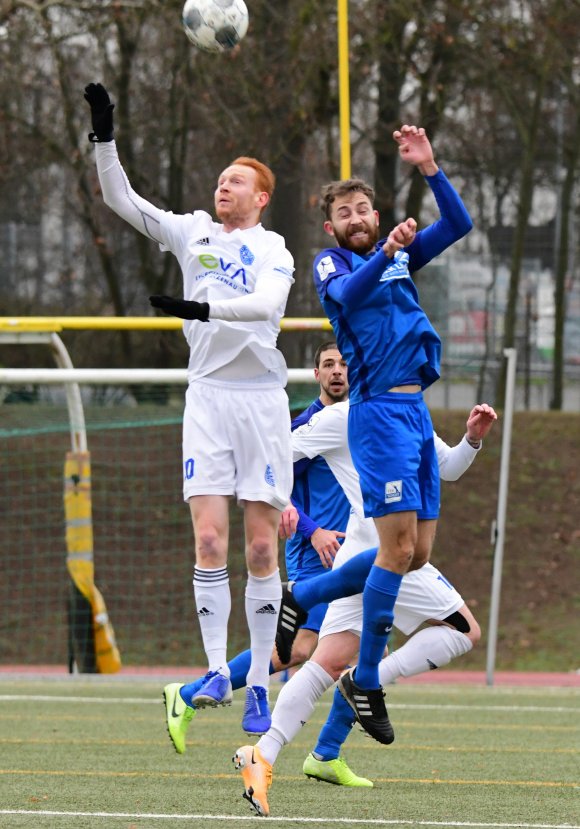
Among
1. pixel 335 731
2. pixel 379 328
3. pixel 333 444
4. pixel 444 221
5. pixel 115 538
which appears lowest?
pixel 115 538

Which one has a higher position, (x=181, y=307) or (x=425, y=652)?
(x=181, y=307)

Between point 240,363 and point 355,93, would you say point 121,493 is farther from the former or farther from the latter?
point 240,363

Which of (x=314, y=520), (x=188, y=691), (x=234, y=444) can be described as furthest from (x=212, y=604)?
(x=314, y=520)

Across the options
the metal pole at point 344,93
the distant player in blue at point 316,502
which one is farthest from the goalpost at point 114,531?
the distant player in blue at point 316,502

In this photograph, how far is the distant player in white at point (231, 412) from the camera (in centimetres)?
579

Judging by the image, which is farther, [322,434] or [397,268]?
[322,434]

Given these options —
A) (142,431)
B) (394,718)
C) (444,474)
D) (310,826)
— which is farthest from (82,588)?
(310,826)

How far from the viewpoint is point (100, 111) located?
5.72 metres

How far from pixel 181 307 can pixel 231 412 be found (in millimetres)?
787

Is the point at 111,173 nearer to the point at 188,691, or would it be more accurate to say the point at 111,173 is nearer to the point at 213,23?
the point at 213,23

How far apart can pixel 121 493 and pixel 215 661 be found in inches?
416

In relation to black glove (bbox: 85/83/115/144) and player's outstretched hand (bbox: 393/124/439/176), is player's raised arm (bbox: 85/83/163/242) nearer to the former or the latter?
black glove (bbox: 85/83/115/144)

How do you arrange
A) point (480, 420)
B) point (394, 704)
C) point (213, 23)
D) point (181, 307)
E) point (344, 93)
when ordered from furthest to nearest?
point (344, 93) < point (394, 704) < point (213, 23) < point (480, 420) < point (181, 307)

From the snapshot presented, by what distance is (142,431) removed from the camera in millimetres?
15000
